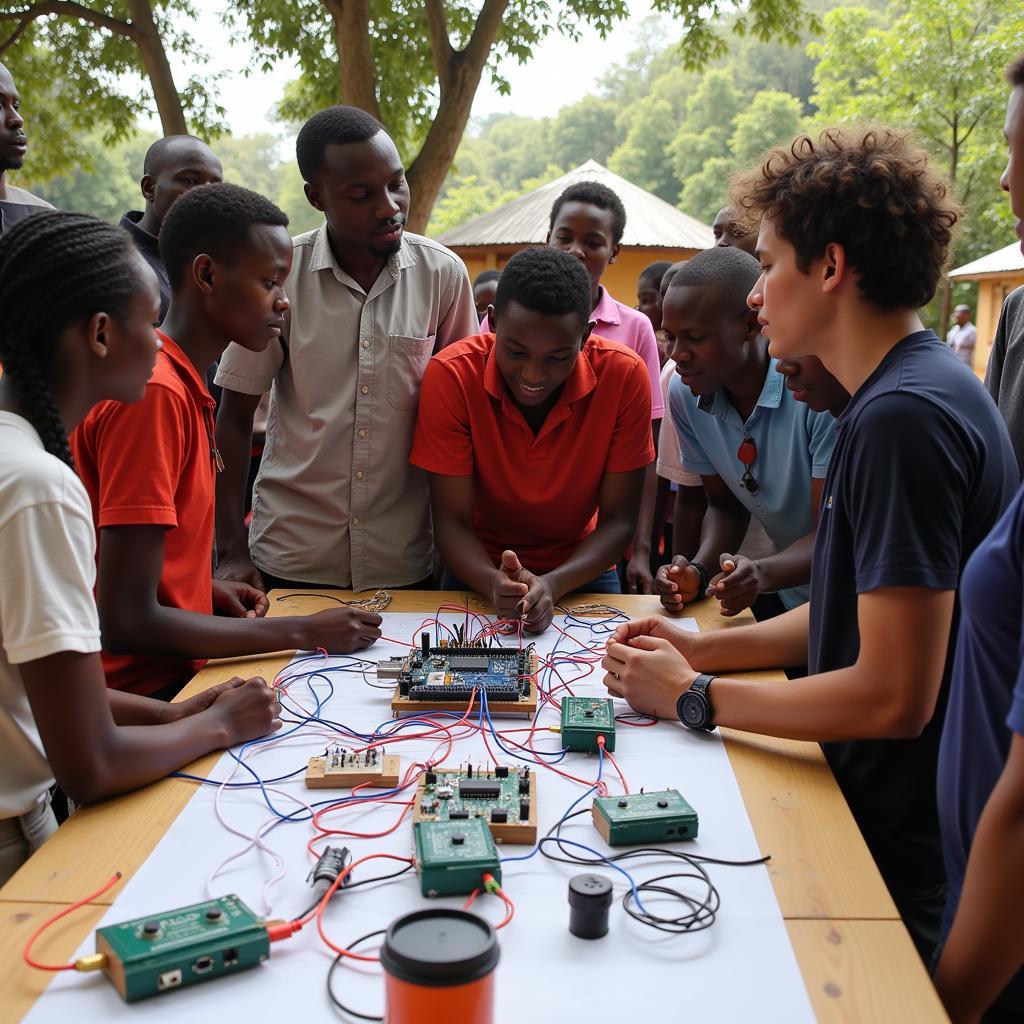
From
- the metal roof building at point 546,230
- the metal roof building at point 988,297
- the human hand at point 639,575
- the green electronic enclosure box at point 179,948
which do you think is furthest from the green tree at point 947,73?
the green electronic enclosure box at point 179,948

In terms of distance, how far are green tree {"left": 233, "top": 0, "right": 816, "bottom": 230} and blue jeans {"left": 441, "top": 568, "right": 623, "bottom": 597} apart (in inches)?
190

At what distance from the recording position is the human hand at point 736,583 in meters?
2.61

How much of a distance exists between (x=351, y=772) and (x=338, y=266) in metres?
1.79

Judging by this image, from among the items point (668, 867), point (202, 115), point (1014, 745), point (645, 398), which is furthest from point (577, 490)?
point (202, 115)

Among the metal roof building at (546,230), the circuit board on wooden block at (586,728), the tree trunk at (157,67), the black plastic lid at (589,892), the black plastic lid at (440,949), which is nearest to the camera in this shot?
the black plastic lid at (440,949)

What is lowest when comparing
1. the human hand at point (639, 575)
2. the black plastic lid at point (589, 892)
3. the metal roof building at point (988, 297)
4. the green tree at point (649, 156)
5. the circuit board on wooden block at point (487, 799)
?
the metal roof building at point (988, 297)

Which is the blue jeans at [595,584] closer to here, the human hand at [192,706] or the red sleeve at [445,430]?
the red sleeve at [445,430]

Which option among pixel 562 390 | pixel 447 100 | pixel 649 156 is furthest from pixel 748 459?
pixel 649 156

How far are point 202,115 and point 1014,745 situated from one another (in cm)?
987

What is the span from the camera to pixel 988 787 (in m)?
1.31

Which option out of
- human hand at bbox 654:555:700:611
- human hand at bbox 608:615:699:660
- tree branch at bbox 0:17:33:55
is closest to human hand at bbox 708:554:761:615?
human hand at bbox 654:555:700:611

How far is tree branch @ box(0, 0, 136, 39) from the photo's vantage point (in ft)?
24.6

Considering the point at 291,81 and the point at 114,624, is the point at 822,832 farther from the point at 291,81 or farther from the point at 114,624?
the point at 291,81

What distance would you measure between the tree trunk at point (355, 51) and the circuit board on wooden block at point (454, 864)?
654cm
